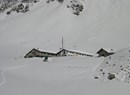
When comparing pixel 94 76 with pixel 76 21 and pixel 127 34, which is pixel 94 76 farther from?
pixel 76 21

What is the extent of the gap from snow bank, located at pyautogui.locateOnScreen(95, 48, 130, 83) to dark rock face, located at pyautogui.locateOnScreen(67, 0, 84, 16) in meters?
110

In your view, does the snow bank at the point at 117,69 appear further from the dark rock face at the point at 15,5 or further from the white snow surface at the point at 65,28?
the dark rock face at the point at 15,5

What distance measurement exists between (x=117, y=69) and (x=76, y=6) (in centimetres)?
11770

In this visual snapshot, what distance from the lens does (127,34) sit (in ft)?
367

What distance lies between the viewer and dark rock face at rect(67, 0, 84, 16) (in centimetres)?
13838

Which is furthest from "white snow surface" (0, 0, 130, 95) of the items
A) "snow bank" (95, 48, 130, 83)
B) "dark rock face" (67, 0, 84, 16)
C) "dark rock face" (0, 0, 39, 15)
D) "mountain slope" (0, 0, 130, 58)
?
"snow bank" (95, 48, 130, 83)

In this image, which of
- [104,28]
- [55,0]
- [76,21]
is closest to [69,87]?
[104,28]

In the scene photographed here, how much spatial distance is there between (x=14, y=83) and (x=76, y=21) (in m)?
104

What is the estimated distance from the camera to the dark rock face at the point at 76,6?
138375 mm

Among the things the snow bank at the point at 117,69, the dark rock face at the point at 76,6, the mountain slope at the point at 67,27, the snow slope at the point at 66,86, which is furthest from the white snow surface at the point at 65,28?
the snow bank at the point at 117,69

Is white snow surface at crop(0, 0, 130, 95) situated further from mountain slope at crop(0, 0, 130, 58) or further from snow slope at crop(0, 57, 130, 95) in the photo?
snow slope at crop(0, 57, 130, 95)

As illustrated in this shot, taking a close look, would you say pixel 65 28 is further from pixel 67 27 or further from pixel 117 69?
pixel 117 69

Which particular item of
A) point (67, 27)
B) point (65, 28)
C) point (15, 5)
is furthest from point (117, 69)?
point (15, 5)

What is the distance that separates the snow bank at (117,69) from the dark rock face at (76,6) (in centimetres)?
11011
